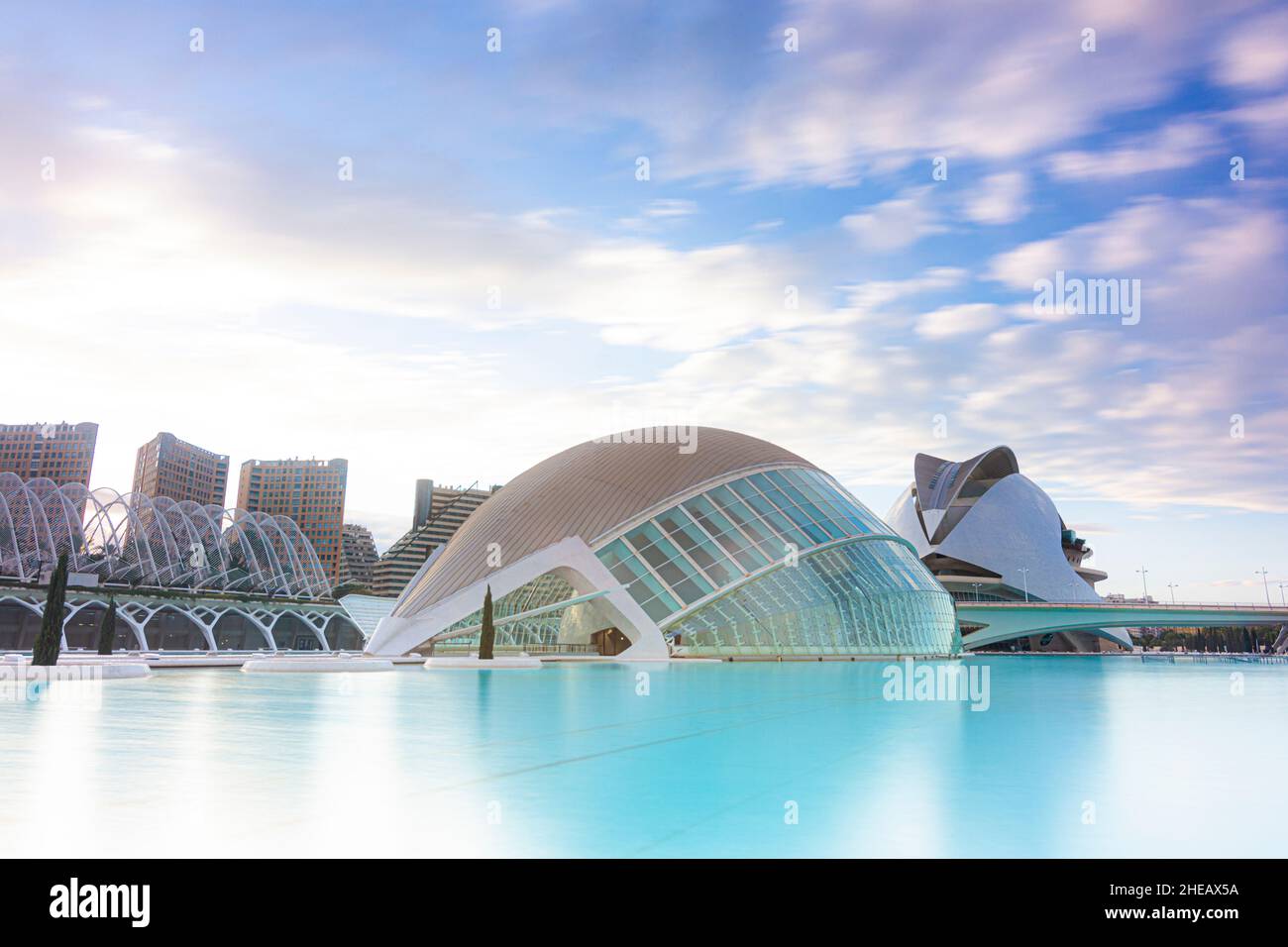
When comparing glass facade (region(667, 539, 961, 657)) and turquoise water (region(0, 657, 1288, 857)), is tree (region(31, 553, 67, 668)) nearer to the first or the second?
turquoise water (region(0, 657, 1288, 857))

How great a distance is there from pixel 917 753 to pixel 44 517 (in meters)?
57.9

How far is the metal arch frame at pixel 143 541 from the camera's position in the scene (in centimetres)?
5191

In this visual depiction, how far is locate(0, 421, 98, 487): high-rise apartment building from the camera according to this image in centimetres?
10306

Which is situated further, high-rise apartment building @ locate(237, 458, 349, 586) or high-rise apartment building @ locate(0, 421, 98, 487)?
high-rise apartment building @ locate(237, 458, 349, 586)

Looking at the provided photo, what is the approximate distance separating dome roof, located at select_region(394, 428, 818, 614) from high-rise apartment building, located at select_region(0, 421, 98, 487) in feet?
278

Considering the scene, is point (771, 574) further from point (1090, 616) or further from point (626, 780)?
point (1090, 616)

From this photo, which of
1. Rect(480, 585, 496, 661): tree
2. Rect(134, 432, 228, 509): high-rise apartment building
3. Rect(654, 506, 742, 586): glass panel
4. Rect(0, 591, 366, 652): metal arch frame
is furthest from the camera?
Rect(134, 432, 228, 509): high-rise apartment building

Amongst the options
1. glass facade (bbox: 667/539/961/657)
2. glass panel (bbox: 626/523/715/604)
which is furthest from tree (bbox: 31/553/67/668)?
glass panel (bbox: 626/523/715/604)

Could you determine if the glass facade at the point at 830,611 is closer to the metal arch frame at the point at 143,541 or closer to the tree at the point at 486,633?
the tree at the point at 486,633

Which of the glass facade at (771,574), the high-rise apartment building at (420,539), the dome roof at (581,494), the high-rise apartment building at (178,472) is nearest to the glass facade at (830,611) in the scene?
the glass facade at (771,574)

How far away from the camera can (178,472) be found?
125688 millimetres

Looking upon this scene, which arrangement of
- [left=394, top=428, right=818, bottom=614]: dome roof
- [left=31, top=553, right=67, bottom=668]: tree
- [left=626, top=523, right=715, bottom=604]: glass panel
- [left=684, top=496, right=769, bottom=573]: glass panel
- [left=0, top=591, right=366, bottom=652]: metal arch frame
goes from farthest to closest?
[left=0, top=591, right=366, bottom=652]: metal arch frame < [left=394, top=428, right=818, bottom=614]: dome roof < [left=684, top=496, right=769, bottom=573]: glass panel < [left=626, top=523, right=715, bottom=604]: glass panel < [left=31, top=553, right=67, bottom=668]: tree

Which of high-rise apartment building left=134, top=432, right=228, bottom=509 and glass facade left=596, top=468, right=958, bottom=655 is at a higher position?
high-rise apartment building left=134, top=432, right=228, bottom=509
